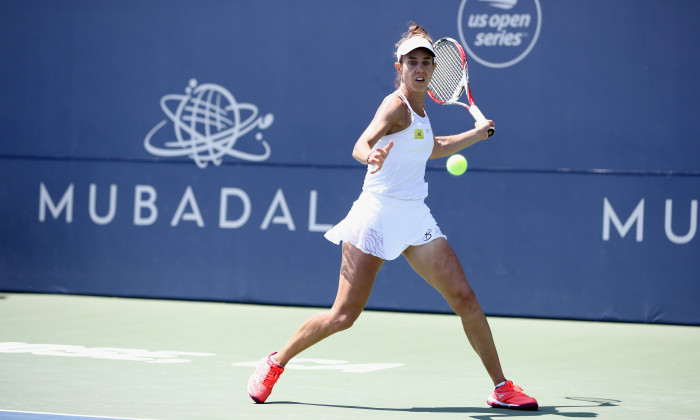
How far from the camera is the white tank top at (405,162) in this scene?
531 cm

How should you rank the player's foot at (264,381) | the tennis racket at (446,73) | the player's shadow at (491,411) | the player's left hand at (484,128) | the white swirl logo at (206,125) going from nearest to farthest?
the player's shadow at (491,411) < the player's foot at (264,381) < the player's left hand at (484,128) < the tennis racket at (446,73) < the white swirl logo at (206,125)

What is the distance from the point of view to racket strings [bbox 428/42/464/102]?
623 cm

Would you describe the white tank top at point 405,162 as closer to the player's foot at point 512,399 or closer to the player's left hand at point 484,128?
the player's left hand at point 484,128

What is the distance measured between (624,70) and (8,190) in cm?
545

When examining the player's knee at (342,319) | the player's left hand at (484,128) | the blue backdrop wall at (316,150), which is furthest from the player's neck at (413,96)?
the blue backdrop wall at (316,150)

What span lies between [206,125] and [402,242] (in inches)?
189

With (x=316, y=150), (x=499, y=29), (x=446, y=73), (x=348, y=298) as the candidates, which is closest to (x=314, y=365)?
(x=348, y=298)

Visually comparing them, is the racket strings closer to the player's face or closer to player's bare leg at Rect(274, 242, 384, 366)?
the player's face

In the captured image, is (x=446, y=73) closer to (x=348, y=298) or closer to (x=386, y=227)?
Answer: (x=386, y=227)

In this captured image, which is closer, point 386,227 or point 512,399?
point 512,399

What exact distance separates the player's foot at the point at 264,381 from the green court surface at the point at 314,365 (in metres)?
0.06

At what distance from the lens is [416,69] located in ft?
17.6

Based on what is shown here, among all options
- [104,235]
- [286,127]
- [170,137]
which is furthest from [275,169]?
[104,235]

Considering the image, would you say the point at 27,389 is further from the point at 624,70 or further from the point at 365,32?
the point at 624,70
